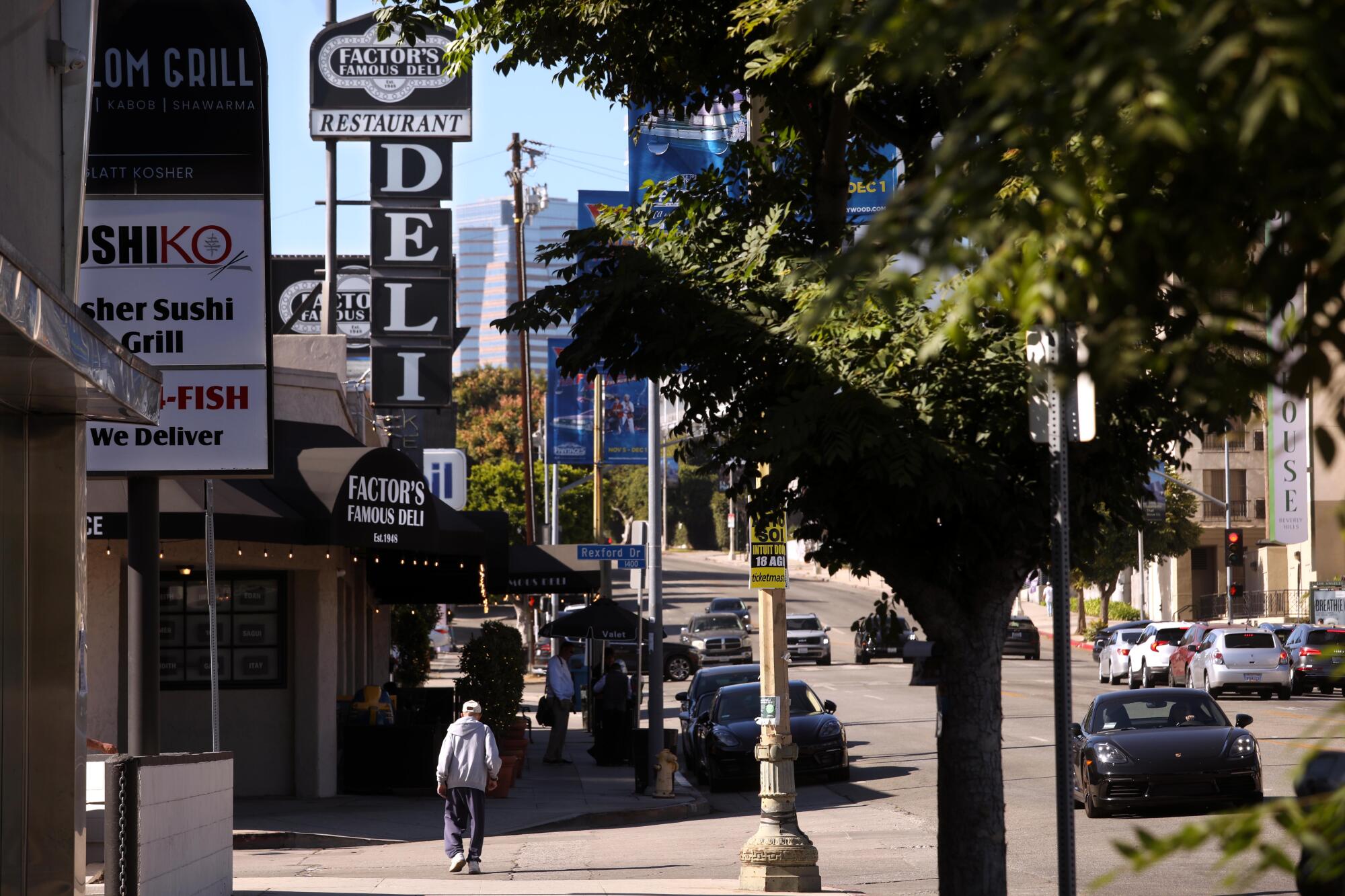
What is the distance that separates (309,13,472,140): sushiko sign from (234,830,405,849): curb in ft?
51.5

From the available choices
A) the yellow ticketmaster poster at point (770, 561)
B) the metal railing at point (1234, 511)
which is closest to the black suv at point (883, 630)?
the yellow ticketmaster poster at point (770, 561)

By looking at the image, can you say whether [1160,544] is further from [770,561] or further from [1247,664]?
[770,561]

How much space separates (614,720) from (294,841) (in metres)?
10.0

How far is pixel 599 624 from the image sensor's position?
26.2 metres

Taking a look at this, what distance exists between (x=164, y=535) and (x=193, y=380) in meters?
6.85

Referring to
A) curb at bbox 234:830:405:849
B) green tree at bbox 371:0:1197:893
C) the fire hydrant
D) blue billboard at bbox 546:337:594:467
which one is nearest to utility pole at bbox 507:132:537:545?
blue billboard at bbox 546:337:594:467

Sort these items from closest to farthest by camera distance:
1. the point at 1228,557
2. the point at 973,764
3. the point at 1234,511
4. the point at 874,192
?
the point at 973,764
the point at 874,192
the point at 1228,557
the point at 1234,511

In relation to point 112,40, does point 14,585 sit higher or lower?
lower

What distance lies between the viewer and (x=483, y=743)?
14.8m

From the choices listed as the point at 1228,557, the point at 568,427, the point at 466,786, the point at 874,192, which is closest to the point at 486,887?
the point at 466,786

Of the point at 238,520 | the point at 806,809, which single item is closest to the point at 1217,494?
the point at 806,809

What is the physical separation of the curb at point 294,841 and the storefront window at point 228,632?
3.52 metres

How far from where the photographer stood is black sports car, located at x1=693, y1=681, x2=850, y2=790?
71.9 feet

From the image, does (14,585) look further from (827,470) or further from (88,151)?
(827,470)
